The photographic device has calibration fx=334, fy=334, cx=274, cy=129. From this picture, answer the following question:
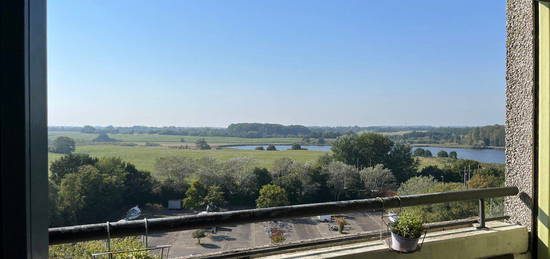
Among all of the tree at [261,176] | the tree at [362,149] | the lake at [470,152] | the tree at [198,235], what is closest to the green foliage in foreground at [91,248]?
the tree at [198,235]

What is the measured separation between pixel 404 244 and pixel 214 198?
1132mm

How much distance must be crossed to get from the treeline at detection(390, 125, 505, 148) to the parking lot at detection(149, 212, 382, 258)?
108cm

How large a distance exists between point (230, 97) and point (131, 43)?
1.74m

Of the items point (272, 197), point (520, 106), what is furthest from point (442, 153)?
point (272, 197)

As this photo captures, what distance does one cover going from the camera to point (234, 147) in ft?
8.87

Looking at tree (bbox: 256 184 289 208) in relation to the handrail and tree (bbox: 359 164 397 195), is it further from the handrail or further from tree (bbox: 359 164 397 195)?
tree (bbox: 359 164 397 195)

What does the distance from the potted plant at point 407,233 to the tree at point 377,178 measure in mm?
469

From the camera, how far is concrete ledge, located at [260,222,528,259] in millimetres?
1734

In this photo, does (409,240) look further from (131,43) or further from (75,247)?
(131,43)

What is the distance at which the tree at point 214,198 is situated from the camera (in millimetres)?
2045

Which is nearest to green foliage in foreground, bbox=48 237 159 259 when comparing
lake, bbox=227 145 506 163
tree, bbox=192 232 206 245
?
tree, bbox=192 232 206 245

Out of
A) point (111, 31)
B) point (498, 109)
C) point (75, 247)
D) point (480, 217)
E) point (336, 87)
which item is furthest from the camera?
point (336, 87)

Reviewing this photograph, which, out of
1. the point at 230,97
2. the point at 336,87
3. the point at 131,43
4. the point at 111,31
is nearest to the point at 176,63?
the point at 131,43

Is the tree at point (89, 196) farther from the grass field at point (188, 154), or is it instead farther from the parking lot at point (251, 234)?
the parking lot at point (251, 234)
